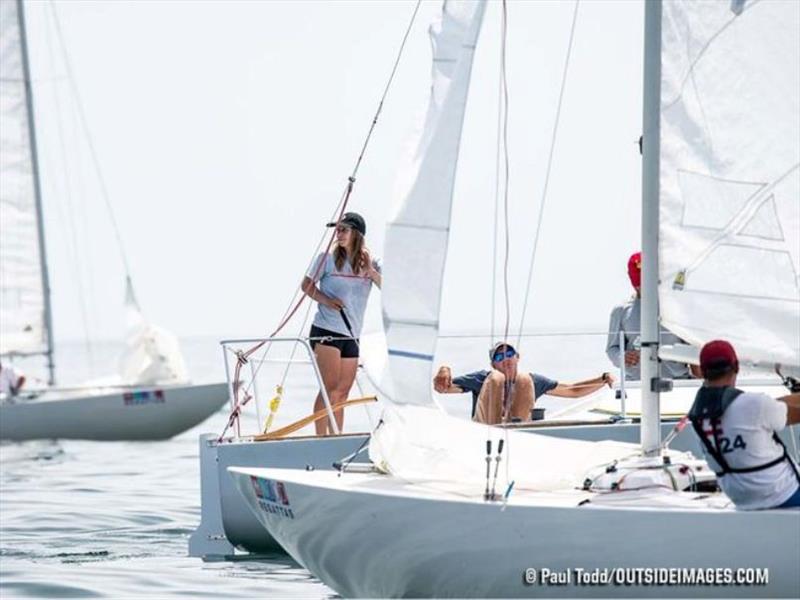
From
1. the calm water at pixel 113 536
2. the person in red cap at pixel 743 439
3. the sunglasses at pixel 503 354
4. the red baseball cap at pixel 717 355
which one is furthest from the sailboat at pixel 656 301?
the sunglasses at pixel 503 354

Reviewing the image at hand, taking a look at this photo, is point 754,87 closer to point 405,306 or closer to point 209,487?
point 405,306

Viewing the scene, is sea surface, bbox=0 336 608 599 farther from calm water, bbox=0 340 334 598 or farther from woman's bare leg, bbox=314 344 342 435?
woman's bare leg, bbox=314 344 342 435

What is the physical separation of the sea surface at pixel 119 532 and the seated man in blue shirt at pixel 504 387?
1.00 ft

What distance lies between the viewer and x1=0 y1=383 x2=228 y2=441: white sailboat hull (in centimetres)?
3038

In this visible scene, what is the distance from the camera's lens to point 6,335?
3228 cm

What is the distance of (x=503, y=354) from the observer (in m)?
13.6

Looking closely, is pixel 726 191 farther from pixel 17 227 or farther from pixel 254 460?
pixel 17 227

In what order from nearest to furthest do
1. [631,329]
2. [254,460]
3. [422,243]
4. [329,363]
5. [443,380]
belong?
[422,243]
[254,460]
[443,380]
[631,329]
[329,363]

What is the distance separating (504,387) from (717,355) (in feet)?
13.6

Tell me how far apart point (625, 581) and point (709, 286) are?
1.90 metres

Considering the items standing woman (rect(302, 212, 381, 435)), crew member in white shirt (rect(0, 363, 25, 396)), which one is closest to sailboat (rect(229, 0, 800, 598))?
standing woman (rect(302, 212, 381, 435))

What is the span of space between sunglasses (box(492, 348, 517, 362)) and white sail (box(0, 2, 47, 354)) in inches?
782

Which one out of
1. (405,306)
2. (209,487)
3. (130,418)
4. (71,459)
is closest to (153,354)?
(130,418)

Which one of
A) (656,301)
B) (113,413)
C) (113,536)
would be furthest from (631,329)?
(113,413)
